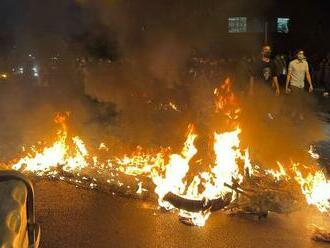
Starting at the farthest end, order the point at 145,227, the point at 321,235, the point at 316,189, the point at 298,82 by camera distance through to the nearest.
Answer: the point at 298,82, the point at 316,189, the point at 145,227, the point at 321,235

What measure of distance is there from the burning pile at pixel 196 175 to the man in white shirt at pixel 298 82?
13.0 ft

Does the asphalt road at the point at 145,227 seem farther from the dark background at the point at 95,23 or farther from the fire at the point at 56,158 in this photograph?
the dark background at the point at 95,23

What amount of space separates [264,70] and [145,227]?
8.08 m

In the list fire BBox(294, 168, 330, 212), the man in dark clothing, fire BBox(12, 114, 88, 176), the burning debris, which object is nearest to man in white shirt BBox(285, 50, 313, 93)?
the man in dark clothing

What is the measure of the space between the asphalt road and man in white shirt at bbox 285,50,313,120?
5995 millimetres

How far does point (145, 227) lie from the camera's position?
184 inches

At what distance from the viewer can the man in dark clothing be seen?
11.7 meters

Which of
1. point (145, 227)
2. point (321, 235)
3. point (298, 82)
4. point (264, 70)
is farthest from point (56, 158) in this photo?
point (264, 70)

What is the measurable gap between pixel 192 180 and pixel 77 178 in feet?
5.68

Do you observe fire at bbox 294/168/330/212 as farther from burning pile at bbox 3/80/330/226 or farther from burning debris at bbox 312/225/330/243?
burning debris at bbox 312/225/330/243

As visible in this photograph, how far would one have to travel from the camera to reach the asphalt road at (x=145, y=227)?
14.2 ft

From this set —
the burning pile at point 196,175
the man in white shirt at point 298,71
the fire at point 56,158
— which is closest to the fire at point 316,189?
the burning pile at point 196,175

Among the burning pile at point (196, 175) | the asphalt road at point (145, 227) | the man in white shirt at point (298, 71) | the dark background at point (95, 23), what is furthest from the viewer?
the man in white shirt at point (298, 71)

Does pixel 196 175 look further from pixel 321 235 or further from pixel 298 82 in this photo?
pixel 298 82
